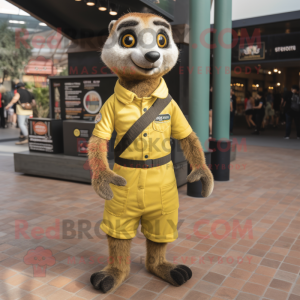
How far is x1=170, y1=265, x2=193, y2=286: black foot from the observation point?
262 centimetres

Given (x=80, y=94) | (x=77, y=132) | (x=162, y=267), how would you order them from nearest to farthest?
(x=162, y=267), (x=77, y=132), (x=80, y=94)

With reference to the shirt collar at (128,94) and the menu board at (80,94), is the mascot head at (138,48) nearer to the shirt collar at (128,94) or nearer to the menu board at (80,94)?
the shirt collar at (128,94)

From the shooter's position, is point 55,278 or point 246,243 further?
point 246,243

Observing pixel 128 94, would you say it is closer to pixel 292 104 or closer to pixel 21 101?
pixel 21 101

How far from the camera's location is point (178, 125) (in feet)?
8.66

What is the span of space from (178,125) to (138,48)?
0.66 m

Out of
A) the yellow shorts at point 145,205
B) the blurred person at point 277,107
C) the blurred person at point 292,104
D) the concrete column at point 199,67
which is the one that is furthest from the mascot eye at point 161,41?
the blurred person at point 277,107

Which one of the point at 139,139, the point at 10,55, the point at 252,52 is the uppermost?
the point at 10,55

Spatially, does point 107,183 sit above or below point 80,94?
below

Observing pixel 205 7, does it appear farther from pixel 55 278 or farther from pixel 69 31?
pixel 55 278

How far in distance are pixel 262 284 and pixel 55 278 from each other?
5.41ft

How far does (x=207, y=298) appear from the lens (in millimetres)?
2494

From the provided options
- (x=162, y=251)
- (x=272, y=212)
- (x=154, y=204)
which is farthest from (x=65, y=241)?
(x=272, y=212)

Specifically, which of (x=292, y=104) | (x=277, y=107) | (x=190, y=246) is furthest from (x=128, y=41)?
(x=277, y=107)
